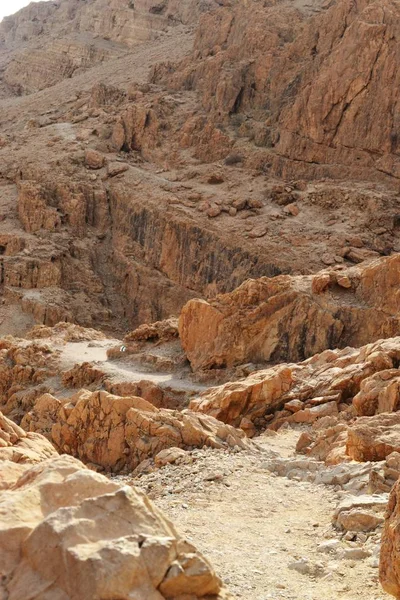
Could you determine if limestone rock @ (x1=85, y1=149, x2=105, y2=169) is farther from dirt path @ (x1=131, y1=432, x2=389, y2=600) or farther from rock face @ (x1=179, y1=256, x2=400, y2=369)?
dirt path @ (x1=131, y1=432, x2=389, y2=600)

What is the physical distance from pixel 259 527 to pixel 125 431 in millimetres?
5277

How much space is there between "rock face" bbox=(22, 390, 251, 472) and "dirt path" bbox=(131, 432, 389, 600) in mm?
749

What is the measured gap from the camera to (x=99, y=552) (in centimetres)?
365

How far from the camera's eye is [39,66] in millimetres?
69750

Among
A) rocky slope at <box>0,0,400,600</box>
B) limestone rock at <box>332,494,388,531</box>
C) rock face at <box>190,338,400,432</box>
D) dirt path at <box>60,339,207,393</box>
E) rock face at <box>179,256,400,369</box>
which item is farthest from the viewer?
dirt path at <box>60,339,207,393</box>

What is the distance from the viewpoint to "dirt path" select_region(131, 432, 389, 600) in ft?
17.4

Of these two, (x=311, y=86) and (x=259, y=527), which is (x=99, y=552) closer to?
(x=259, y=527)

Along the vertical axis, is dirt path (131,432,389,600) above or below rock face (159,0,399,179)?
below

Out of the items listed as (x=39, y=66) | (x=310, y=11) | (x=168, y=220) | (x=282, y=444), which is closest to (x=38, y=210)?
→ (x=168, y=220)

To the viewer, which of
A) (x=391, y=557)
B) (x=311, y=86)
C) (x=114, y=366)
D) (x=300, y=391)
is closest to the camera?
(x=391, y=557)

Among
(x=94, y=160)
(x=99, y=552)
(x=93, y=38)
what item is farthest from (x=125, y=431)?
(x=93, y=38)

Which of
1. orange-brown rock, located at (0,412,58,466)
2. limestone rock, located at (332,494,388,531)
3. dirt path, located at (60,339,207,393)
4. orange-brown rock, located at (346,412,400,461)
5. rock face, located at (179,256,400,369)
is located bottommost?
dirt path, located at (60,339,207,393)

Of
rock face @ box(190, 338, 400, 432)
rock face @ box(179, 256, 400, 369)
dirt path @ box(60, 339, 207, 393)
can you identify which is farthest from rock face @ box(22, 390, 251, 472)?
rock face @ box(179, 256, 400, 369)

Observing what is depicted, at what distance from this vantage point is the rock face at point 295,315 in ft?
68.8
